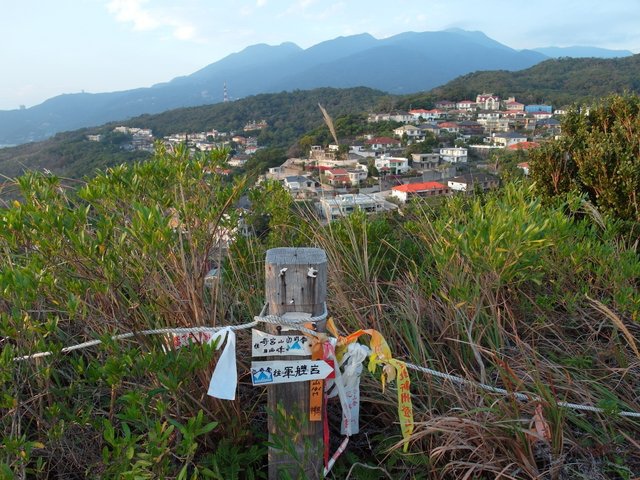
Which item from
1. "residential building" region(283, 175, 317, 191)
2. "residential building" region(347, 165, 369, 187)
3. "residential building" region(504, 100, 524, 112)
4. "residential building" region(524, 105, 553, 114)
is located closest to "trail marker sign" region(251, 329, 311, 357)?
"residential building" region(283, 175, 317, 191)

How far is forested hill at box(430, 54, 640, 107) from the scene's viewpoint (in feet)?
198

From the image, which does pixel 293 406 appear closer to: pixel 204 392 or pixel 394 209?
pixel 204 392

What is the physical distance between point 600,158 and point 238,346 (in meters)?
3.53

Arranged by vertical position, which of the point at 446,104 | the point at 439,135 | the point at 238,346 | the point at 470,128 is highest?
the point at 446,104

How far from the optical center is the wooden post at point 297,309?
1.47 meters

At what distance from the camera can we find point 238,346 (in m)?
2.11

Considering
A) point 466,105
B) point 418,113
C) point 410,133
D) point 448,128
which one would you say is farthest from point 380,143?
point 466,105

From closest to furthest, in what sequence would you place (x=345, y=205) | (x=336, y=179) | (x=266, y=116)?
(x=345, y=205), (x=336, y=179), (x=266, y=116)

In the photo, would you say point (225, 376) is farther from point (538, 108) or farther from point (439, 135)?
point (538, 108)

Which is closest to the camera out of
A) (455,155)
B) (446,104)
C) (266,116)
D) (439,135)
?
(455,155)

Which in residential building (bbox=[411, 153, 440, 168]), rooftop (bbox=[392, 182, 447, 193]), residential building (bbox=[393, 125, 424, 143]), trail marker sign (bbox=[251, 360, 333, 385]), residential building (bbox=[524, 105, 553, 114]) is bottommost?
residential building (bbox=[411, 153, 440, 168])

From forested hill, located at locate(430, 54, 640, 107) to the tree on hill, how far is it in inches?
2328

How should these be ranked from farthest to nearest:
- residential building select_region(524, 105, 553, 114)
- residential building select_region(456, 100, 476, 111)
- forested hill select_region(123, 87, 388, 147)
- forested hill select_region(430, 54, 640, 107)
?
1. residential building select_region(456, 100, 476, 111)
2. forested hill select_region(430, 54, 640, 107)
3. residential building select_region(524, 105, 553, 114)
4. forested hill select_region(123, 87, 388, 147)

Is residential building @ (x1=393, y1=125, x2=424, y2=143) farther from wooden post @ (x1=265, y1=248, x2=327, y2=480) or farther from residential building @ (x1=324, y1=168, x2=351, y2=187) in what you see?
wooden post @ (x1=265, y1=248, x2=327, y2=480)
